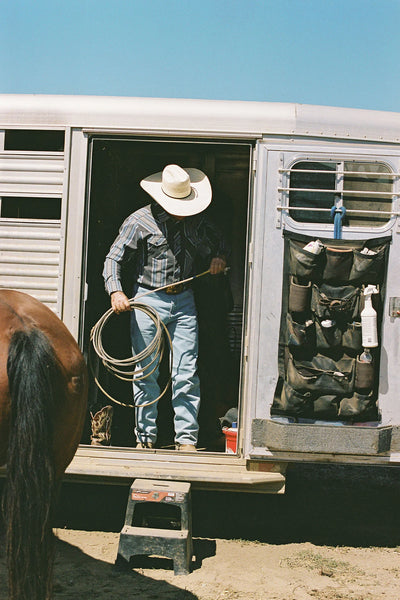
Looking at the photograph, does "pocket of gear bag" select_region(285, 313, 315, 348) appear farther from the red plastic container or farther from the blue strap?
the red plastic container

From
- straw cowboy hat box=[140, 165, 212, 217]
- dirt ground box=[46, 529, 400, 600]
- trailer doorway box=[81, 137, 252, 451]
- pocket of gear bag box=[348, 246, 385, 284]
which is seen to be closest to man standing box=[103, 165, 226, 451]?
straw cowboy hat box=[140, 165, 212, 217]

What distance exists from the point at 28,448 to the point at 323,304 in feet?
7.84

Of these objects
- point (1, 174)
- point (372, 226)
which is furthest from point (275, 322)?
point (1, 174)

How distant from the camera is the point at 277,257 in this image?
15.1ft

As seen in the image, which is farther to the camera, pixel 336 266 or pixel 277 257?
pixel 277 257

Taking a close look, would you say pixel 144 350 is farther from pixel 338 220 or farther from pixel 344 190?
pixel 344 190

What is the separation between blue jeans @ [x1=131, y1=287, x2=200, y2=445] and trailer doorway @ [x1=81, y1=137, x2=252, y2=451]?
0.51 metres

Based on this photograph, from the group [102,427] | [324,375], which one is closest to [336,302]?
[324,375]

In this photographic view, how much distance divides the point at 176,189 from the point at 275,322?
47.1 inches

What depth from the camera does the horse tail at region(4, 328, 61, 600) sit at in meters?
2.59

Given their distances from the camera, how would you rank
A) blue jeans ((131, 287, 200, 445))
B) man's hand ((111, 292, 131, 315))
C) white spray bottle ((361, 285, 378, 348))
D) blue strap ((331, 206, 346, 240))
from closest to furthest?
white spray bottle ((361, 285, 378, 348)), blue strap ((331, 206, 346, 240)), man's hand ((111, 292, 131, 315)), blue jeans ((131, 287, 200, 445))

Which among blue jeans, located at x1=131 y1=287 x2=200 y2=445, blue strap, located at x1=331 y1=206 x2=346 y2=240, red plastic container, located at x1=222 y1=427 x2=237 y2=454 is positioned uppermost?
blue strap, located at x1=331 y1=206 x2=346 y2=240

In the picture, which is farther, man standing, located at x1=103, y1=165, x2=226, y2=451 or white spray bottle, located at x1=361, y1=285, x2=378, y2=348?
man standing, located at x1=103, y1=165, x2=226, y2=451

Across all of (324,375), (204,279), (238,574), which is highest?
(204,279)
